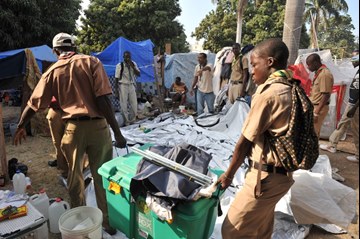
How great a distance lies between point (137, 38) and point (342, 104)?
15765 millimetres

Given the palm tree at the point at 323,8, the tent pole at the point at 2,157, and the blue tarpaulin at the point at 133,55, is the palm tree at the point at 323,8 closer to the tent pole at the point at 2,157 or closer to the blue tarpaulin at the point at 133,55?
the blue tarpaulin at the point at 133,55

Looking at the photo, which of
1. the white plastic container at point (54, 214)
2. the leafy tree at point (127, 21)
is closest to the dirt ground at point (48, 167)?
the white plastic container at point (54, 214)

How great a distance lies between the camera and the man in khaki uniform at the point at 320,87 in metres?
4.07

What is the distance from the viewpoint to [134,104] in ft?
23.9

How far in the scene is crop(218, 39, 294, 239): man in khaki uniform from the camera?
5.18ft

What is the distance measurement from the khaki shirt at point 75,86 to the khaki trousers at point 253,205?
61.5 inches

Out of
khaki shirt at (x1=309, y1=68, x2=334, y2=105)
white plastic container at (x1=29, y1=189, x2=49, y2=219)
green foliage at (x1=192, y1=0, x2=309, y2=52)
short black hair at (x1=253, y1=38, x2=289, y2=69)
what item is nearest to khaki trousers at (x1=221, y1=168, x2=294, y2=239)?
short black hair at (x1=253, y1=38, x2=289, y2=69)

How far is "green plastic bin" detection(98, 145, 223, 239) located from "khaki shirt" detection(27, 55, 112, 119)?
0.62 meters

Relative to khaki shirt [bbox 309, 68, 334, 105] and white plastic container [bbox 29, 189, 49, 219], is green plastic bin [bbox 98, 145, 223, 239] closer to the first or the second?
white plastic container [bbox 29, 189, 49, 219]

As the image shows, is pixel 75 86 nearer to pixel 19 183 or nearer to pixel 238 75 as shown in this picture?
A: pixel 19 183

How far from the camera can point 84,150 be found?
2.61m

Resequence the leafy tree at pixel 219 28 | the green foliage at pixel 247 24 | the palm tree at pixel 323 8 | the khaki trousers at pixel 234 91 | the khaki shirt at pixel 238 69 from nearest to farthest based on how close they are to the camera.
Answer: the khaki shirt at pixel 238 69 < the khaki trousers at pixel 234 91 < the green foliage at pixel 247 24 < the leafy tree at pixel 219 28 < the palm tree at pixel 323 8

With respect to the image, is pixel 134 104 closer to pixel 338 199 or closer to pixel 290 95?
pixel 338 199

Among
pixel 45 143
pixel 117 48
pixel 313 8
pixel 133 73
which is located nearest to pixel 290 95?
pixel 45 143
